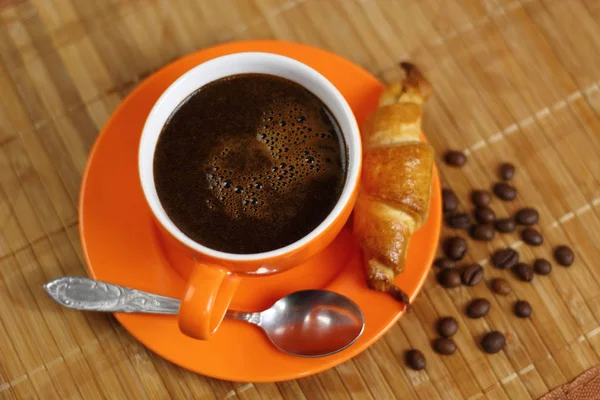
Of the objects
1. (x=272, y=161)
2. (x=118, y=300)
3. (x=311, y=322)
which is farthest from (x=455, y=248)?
(x=118, y=300)

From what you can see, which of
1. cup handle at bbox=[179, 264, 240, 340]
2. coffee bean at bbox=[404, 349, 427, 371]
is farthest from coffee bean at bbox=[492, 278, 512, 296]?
cup handle at bbox=[179, 264, 240, 340]

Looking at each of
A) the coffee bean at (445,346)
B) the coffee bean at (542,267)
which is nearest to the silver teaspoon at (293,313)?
the coffee bean at (445,346)

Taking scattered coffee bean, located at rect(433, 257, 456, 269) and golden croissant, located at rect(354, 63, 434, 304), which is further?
scattered coffee bean, located at rect(433, 257, 456, 269)

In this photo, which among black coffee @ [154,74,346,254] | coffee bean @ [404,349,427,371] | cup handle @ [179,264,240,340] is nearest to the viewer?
cup handle @ [179,264,240,340]

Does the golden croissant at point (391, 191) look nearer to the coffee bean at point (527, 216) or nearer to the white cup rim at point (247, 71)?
the white cup rim at point (247, 71)

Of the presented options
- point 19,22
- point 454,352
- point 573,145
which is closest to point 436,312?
point 454,352

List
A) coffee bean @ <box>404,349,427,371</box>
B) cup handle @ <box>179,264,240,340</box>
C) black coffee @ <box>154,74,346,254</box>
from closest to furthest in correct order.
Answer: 1. cup handle @ <box>179,264,240,340</box>
2. black coffee @ <box>154,74,346,254</box>
3. coffee bean @ <box>404,349,427,371</box>

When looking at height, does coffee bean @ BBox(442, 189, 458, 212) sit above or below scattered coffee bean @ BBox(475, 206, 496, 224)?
above

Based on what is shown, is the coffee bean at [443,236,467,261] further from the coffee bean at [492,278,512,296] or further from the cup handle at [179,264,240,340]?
the cup handle at [179,264,240,340]
